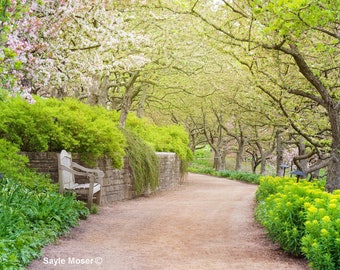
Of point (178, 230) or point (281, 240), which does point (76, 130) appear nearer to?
point (178, 230)

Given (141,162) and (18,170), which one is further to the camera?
(141,162)

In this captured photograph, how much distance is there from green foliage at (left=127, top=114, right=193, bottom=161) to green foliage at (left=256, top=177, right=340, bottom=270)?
974 cm

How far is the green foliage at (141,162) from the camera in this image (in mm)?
12875

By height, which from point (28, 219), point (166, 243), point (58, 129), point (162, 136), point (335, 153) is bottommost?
point (166, 243)

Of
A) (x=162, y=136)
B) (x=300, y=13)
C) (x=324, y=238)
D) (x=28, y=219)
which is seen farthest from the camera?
(x=162, y=136)

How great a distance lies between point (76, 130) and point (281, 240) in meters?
5.51

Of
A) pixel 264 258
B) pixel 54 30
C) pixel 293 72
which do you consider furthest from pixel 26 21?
pixel 293 72

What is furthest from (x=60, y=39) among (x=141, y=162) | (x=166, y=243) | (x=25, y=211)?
(x=141, y=162)

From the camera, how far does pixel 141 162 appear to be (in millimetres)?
13195

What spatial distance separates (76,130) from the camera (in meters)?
10.3

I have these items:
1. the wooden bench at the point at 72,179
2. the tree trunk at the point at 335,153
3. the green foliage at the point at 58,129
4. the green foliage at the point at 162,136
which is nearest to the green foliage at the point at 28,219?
the wooden bench at the point at 72,179

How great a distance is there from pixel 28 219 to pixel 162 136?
1331 centimetres

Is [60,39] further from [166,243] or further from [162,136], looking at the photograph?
[162,136]

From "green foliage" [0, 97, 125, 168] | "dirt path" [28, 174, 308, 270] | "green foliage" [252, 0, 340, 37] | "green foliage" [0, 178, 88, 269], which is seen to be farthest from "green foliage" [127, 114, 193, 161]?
"green foliage" [252, 0, 340, 37]
